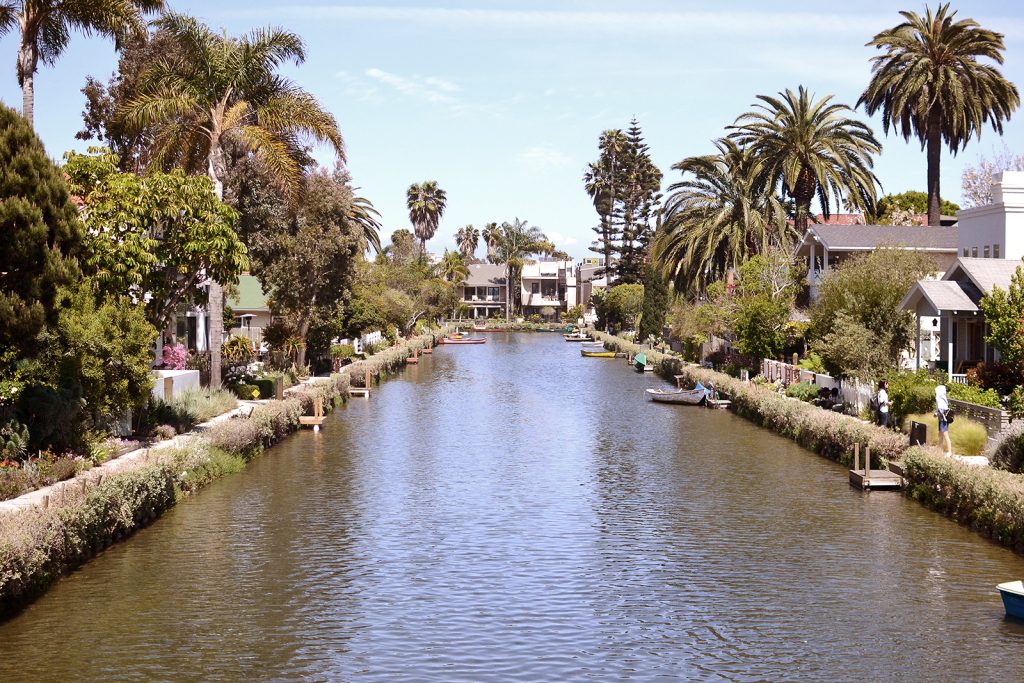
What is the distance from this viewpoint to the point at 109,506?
72.2ft

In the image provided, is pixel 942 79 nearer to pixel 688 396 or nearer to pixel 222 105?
pixel 688 396

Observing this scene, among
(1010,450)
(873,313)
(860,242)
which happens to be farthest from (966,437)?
(860,242)

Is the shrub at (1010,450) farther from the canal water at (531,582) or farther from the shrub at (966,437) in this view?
the canal water at (531,582)

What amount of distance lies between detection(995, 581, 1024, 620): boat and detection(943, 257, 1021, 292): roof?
23.7m

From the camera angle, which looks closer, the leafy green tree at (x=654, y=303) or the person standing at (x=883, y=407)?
the person standing at (x=883, y=407)

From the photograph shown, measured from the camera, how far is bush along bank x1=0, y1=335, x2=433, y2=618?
58.4 ft

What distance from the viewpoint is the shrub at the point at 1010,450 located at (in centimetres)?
2641

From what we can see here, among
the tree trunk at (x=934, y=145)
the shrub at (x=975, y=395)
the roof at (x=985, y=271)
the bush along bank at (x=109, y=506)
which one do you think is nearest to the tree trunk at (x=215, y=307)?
the bush along bank at (x=109, y=506)

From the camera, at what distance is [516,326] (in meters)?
165

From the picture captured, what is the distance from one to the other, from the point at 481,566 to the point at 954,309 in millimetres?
23786

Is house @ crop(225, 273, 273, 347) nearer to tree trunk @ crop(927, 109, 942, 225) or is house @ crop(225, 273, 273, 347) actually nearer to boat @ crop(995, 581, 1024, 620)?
tree trunk @ crop(927, 109, 942, 225)

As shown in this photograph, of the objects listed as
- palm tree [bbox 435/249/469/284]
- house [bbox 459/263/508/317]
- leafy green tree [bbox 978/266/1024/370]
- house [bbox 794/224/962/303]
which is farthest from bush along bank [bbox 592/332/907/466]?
house [bbox 459/263/508/317]

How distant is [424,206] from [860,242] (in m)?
120

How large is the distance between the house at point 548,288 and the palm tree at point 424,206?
1987 centimetres
